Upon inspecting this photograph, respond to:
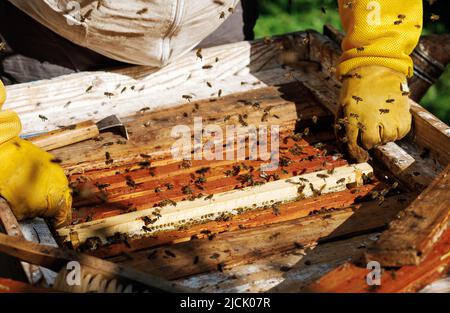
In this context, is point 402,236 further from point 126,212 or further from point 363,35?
point 363,35

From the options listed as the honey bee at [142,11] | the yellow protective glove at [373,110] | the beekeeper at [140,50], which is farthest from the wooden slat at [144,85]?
the yellow protective glove at [373,110]

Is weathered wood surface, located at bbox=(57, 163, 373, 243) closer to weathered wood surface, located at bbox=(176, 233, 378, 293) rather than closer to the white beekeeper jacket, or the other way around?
weathered wood surface, located at bbox=(176, 233, 378, 293)

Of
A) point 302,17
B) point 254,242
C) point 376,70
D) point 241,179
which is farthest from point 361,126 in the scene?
point 302,17

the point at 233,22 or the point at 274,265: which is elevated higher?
the point at 233,22

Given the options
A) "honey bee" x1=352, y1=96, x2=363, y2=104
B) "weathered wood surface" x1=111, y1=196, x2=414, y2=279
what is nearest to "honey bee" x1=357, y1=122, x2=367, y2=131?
"honey bee" x1=352, y1=96, x2=363, y2=104

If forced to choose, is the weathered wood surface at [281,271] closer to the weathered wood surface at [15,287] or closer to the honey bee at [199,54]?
the weathered wood surface at [15,287]

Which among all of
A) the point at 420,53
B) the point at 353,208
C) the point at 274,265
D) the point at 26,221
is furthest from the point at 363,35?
the point at 26,221

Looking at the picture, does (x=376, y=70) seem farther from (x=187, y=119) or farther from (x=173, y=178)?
(x=173, y=178)
